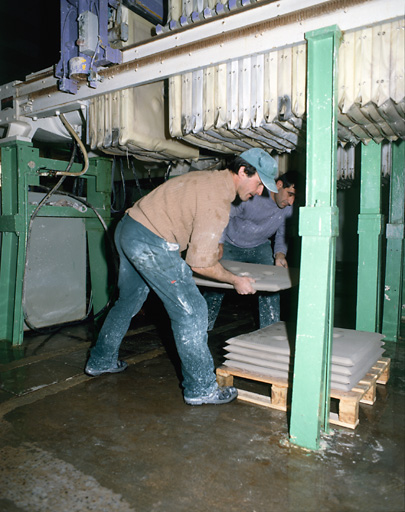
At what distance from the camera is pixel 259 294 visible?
5105mm

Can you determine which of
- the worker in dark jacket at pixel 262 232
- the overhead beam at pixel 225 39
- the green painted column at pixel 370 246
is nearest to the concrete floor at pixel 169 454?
the green painted column at pixel 370 246

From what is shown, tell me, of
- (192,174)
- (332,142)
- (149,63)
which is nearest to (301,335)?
(332,142)

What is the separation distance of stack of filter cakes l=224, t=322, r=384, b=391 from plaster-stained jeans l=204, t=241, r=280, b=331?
1.34 metres

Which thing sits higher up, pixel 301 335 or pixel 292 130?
pixel 292 130

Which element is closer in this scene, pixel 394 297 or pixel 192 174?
pixel 192 174

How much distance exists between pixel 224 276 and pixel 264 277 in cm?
90

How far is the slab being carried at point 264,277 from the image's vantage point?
136 inches

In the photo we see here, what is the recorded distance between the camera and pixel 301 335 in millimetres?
2523

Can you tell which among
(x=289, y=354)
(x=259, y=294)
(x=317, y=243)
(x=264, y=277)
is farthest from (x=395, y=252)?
(x=317, y=243)

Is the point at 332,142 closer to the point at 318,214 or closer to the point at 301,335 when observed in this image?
the point at 318,214

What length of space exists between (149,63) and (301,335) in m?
2.90

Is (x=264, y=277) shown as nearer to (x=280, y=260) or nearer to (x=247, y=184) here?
(x=247, y=184)

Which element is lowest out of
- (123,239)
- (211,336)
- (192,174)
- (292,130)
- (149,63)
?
(211,336)

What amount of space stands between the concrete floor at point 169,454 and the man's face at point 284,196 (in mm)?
2472
